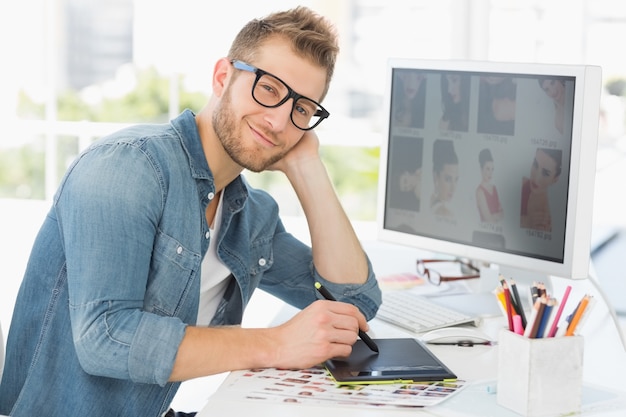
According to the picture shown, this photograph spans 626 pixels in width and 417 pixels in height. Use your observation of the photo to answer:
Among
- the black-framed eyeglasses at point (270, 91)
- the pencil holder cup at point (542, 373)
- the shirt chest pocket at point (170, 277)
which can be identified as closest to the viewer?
the pencil holder cup at point (542, 373)

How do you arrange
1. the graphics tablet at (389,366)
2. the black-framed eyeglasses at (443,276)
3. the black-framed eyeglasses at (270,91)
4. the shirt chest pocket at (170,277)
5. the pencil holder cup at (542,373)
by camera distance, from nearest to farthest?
the pencil holder cup at (542,373), the graphics tablet at (389,366), the shirt chest pocket at (170,277), the black-framed eyeglasses at (270,91), the black-framed eyeglasses at (443,276)

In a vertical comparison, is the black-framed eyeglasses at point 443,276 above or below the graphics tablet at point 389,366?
above

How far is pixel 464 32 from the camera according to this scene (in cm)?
443

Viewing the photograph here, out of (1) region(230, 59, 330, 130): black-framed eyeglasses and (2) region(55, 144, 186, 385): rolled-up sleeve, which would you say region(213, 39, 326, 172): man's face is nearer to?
(1) region(230, 59, 330, 130): black-framed eyeglasses

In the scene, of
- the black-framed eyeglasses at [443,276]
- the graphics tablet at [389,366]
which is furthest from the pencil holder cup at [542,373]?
the black-framed eyeglasses at [443,276]

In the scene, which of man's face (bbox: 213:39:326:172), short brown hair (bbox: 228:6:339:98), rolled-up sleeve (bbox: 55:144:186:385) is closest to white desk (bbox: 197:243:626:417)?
rolled-up sleeve (bbox: 55:144:186:385)

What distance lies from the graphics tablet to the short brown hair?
1.60 ft

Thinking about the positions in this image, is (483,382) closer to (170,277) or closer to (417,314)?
(417,314)

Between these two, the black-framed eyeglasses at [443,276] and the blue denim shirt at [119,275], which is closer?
the blue denim shirt at [119,275]

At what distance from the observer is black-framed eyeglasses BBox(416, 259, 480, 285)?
197 cm

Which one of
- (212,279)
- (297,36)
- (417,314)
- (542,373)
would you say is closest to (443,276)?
(417,314)

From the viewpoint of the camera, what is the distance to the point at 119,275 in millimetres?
1326

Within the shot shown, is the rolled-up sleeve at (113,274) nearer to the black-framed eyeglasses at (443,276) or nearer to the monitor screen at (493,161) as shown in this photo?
the monitor screen at (493,161)

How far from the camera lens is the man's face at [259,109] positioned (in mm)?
1571
